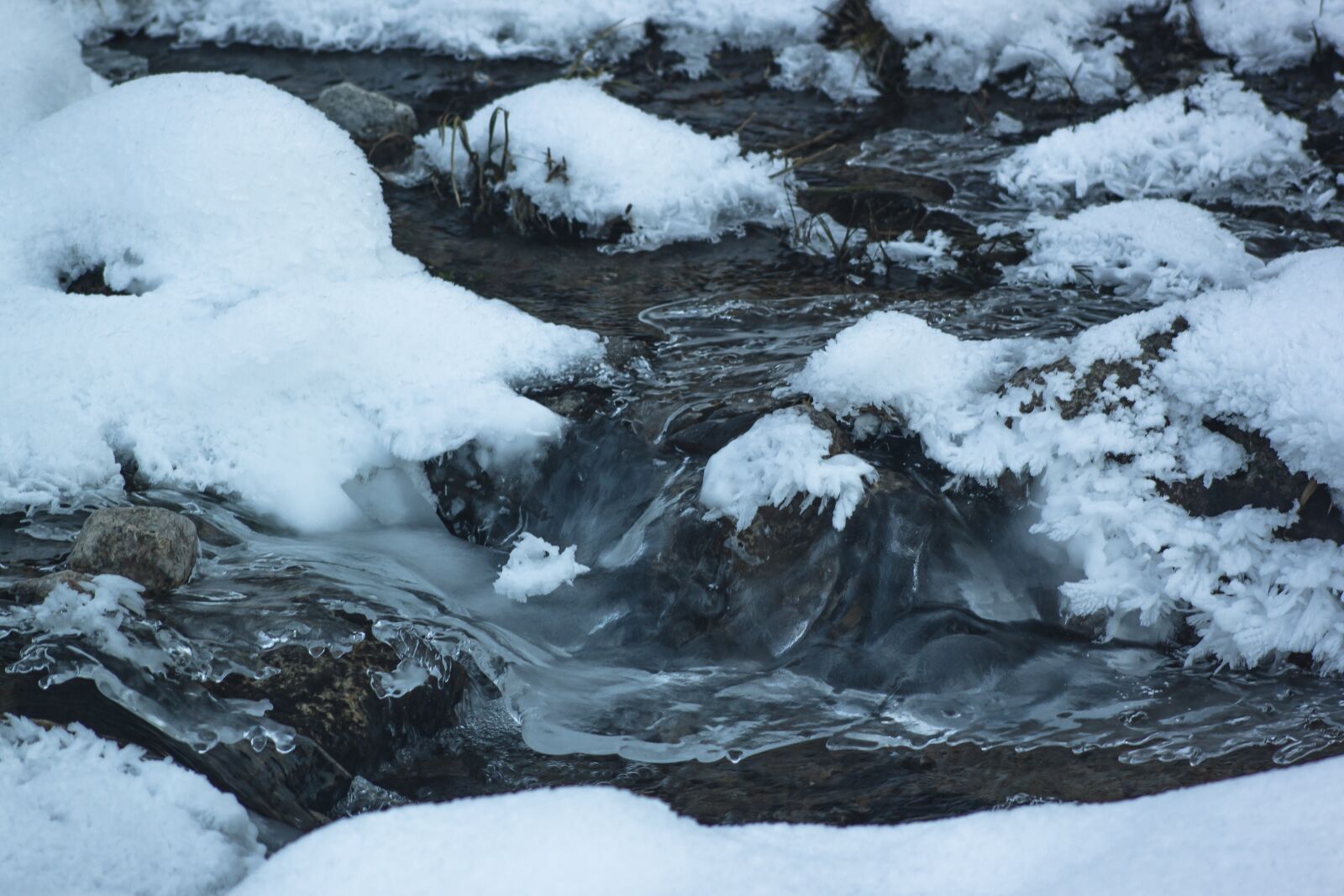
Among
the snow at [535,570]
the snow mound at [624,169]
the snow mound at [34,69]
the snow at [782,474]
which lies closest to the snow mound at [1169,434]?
the snow at [782,474]

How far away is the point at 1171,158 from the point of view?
4828mm

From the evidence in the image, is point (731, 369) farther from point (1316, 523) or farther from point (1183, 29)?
point (1183, 29)

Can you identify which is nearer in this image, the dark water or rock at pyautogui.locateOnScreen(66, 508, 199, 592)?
the dark water

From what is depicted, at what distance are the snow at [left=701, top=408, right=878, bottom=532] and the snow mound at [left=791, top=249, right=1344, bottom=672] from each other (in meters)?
0.27

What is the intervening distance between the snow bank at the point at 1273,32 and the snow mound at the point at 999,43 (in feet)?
1.77

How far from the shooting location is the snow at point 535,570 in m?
3.05

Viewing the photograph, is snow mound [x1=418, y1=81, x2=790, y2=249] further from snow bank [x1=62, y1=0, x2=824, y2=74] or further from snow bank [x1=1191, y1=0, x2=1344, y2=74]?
snow bank [x1=1191, y1=0, x2=1344, y2=74]

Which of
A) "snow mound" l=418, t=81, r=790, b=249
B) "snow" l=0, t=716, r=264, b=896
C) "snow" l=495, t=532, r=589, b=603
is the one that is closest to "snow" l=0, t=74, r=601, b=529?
"snow" l=495, t=532, r=589, b=603

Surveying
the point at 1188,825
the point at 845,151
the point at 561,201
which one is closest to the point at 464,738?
the point at 1188,825

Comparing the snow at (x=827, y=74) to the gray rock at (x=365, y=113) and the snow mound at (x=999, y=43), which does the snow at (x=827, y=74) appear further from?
the gray rock at (x=365, y=113)

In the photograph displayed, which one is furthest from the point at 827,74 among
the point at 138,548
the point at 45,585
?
the point at 45,585

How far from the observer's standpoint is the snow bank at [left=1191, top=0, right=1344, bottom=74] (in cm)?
560

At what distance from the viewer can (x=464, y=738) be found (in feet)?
8.51

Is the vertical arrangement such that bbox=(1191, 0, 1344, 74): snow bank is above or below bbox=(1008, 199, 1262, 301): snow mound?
above
